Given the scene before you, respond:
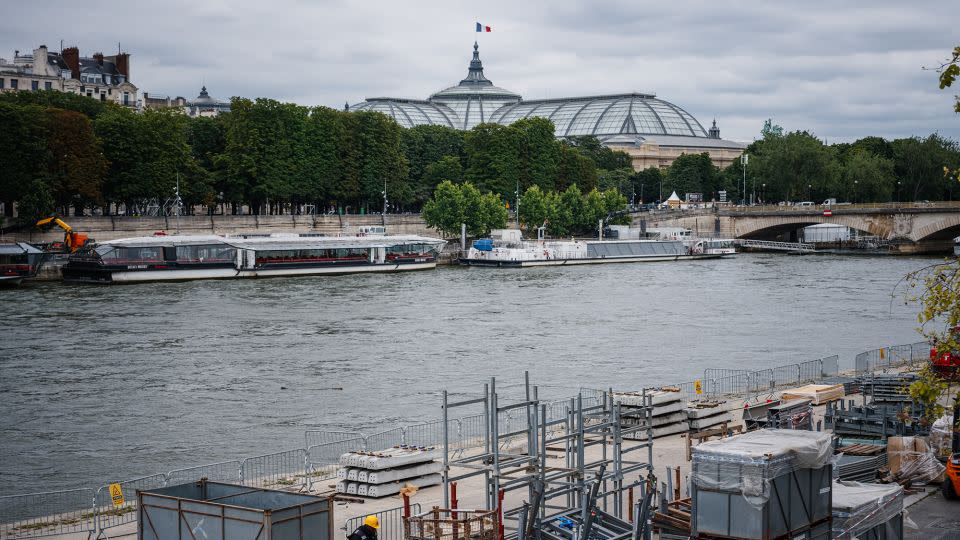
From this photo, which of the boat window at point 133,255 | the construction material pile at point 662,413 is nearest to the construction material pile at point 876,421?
the construction material pile at point 662,413

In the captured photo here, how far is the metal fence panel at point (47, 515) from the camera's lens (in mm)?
22953

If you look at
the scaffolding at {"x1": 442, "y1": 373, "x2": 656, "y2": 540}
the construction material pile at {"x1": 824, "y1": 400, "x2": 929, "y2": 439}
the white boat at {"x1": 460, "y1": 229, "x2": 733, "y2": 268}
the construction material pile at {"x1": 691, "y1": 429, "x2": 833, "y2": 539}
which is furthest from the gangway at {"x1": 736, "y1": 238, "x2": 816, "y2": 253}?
the construction material pile at {"x1": 691, "y1": 429, "x2": 833, "y2": 539}

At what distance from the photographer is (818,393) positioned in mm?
34000

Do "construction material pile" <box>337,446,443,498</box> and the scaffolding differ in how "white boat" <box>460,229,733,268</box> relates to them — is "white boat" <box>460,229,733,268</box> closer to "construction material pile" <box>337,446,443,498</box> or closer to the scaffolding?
"construction material pile" <box>337,446,443,498</box>

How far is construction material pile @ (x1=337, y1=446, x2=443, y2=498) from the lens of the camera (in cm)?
2495

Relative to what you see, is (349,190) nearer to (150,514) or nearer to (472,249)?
(472,249)

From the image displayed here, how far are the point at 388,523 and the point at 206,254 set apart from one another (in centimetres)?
6859

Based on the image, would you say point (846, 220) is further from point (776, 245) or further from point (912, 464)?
point (912, 464)

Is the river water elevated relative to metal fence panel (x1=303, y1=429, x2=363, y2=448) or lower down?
elevated

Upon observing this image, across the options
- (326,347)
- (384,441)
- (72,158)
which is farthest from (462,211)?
(384,441)

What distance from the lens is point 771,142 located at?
15462 cm

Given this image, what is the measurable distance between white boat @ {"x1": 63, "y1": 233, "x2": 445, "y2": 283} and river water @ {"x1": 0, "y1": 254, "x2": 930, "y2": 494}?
2.42 metres

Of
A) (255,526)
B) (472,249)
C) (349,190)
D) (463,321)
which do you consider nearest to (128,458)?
(255,526)

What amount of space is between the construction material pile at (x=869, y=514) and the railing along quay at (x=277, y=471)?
5.26 meters
